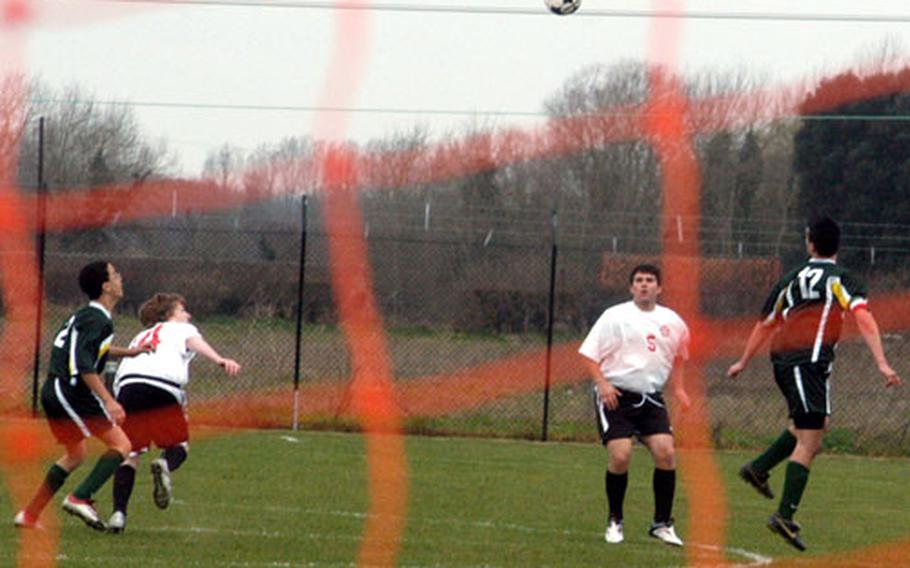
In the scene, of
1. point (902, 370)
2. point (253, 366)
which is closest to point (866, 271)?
point (902, 370)

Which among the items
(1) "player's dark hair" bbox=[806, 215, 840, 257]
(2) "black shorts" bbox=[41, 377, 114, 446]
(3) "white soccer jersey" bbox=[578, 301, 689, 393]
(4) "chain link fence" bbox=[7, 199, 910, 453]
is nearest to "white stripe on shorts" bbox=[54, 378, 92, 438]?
(2) "black shorts" bbox=[41, 377, 114, 446]

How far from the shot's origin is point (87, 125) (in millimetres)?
21141

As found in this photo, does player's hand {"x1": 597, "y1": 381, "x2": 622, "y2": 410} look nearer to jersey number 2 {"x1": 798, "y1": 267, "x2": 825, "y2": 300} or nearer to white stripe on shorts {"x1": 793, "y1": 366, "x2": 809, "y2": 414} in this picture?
white stripe on shorts {"x1": 793, "y1": 366, "x2": 809, "y2": 414}

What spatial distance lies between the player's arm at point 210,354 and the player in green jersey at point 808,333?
299 cm

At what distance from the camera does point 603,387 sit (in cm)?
1061

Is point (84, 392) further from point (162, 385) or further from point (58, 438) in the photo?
point (162, 385)

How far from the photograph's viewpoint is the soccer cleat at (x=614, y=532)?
10609mm

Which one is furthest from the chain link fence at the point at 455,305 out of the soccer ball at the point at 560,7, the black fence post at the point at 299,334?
the soccer ball at the point at 560,7

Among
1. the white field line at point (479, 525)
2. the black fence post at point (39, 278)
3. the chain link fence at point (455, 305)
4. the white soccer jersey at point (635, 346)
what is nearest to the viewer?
the white field line at point (479, 525)

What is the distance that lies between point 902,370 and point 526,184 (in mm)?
Result: 5618

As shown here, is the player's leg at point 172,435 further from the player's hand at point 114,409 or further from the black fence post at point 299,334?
the black fence post at point 299,334

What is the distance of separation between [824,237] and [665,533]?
1998mm

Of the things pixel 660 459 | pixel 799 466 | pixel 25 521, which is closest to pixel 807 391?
pixel 799 466

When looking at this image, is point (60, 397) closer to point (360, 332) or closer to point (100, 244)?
point (360, 332)
